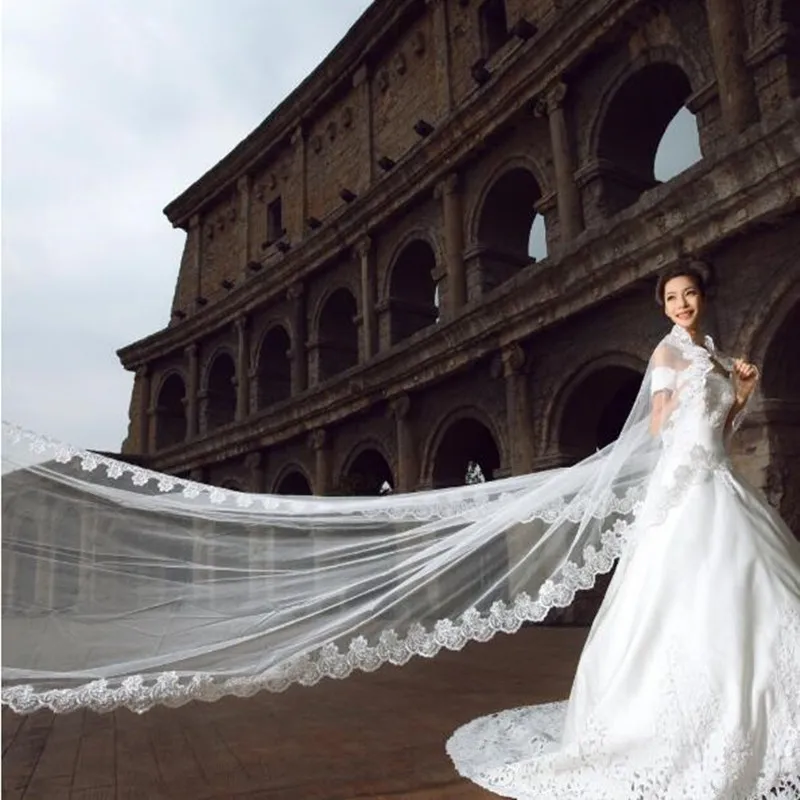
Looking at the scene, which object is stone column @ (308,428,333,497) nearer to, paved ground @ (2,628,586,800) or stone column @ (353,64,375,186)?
stone column @ (353,64,375,186)

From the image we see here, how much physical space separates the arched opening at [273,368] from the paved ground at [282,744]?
14.4 meters

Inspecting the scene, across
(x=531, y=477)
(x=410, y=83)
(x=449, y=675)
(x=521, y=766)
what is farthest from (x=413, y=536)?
(x=410, y=83)

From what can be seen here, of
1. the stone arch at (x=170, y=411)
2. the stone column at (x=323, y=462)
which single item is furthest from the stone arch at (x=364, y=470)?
the stone arch at (x=170, y=411)

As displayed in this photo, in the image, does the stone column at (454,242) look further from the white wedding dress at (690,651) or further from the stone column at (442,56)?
the white wedding dress at (690,651)

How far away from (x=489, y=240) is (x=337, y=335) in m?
6.04

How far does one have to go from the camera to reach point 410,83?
1597 centimetres

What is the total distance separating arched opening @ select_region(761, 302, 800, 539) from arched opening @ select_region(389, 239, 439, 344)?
335 inches

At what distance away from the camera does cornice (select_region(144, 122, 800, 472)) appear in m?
7.44

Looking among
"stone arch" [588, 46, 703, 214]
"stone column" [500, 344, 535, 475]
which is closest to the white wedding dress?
"stone column" [500, 344, 535, 475]

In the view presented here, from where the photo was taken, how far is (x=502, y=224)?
1346 cm

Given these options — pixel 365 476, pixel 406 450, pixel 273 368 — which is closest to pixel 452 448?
pixel 406 450

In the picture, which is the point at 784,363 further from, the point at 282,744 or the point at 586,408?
the point at 282,744

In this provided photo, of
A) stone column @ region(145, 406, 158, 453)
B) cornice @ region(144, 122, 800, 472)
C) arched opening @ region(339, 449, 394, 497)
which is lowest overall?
arched opening @ region(339, 449, 394, 497)

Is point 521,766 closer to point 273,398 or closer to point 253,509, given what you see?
point 253,509
